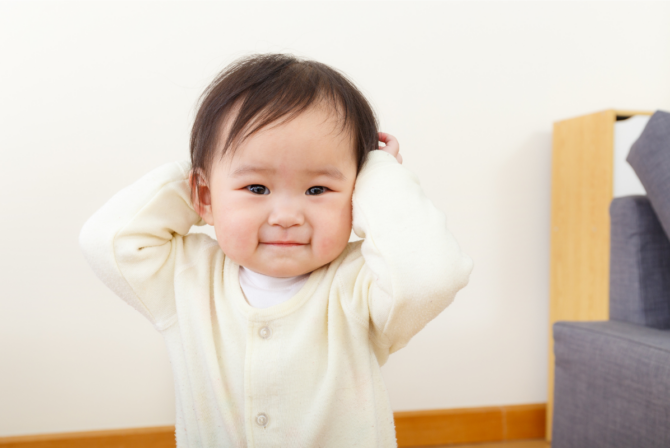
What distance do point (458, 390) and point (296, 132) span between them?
1.27 m

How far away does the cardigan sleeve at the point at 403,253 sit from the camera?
2.20ft

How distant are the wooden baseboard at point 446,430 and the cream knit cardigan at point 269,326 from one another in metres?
0.78

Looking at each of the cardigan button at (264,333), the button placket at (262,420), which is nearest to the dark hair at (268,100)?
the cardigan button at (264,333)

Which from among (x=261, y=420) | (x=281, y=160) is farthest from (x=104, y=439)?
(x=281, y=160)

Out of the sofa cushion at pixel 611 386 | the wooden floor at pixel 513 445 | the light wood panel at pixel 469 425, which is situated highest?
the sofa cushion at pixel 611 386

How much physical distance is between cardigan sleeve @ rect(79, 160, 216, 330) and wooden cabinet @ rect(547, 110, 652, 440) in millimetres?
1210

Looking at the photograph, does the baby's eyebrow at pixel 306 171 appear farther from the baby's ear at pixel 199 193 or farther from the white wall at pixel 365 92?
the white wall at pixel 365 92

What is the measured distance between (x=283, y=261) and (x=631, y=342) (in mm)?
772

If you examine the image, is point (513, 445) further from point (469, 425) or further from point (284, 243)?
point (284, 243)

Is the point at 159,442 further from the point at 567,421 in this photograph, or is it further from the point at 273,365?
the point at 567,421

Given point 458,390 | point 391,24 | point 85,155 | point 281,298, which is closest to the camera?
point 281,298

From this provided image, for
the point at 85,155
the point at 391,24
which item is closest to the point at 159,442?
the point at 85,155

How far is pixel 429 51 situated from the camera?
5.26 feet

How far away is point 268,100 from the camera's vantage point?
719 mm
